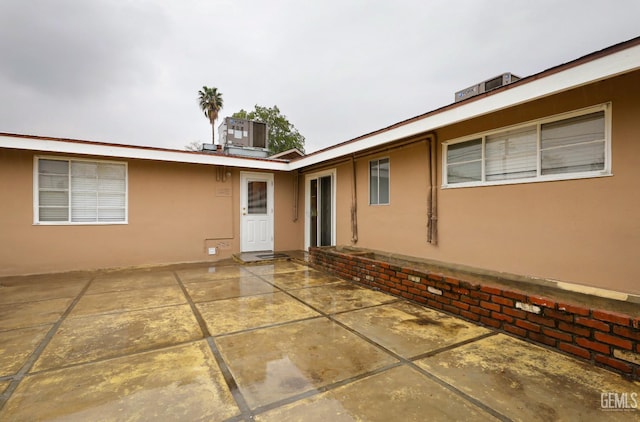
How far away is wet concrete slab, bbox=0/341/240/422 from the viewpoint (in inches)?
61.4

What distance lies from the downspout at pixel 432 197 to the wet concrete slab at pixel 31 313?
4.83 metres

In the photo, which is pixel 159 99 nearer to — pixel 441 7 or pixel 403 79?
pixel 403 79

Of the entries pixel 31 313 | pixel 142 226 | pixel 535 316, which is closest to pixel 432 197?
pixel 535 316

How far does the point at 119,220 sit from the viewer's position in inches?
232

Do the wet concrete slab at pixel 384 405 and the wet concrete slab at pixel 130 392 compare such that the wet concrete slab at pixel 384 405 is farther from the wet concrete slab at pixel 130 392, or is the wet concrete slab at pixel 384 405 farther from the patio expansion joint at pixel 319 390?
the wet concrete slab at pixel 130 392

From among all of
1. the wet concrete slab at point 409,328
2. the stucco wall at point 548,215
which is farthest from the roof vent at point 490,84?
the wet concrete slab at point 409,328

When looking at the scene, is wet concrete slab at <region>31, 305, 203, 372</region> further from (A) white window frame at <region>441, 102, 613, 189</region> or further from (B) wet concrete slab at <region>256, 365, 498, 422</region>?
(A) white window frame at <region>441, 102, 613, 189</region>

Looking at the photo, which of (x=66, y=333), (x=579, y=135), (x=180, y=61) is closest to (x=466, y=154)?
(x=579, y=135)

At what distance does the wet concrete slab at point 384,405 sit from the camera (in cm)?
153

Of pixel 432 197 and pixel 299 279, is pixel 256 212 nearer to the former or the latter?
pixel 299 279

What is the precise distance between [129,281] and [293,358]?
393 centimetres

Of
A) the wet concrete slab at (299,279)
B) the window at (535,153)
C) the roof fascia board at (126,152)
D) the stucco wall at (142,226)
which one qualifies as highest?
the roof fascia board at (126,152)

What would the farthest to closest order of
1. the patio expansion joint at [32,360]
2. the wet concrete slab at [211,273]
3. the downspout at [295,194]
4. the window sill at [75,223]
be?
the downspout at [295,194] → the window sill at [75,223] → the wet concrete slab at [211,273] → the patio expansion joint at [32,360]

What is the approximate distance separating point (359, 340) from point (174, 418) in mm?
1498
